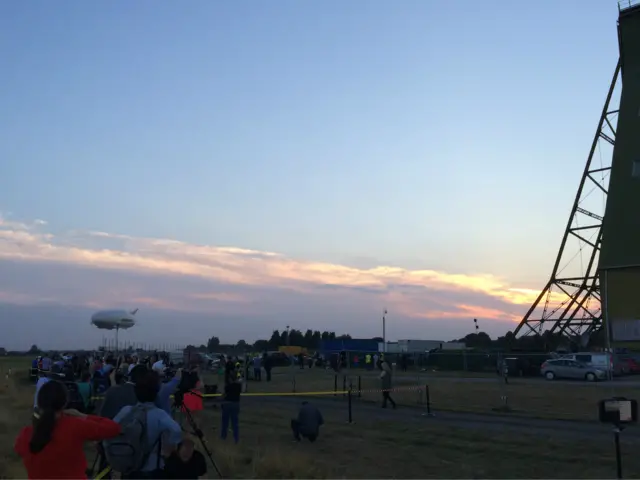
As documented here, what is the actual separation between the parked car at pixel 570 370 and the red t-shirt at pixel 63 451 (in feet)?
112

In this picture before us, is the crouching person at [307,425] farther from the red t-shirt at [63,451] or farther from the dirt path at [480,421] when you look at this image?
the red t-shirt at [63,451]

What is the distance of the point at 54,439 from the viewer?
4.41m

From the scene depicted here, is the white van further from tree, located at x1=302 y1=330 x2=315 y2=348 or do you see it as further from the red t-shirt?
tree, located at x1=302 y1=330 x2=315 y2=348

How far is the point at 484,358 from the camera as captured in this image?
146 feet

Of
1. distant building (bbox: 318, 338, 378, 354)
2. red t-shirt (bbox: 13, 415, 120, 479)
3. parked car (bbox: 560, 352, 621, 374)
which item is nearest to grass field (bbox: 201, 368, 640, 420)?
parked car (bbox: 560, 352, 621, 374)

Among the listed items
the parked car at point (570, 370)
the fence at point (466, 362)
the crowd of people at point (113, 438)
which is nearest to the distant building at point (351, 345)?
the fence at point (466, 362)

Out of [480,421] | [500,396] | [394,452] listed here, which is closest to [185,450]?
[394,452]

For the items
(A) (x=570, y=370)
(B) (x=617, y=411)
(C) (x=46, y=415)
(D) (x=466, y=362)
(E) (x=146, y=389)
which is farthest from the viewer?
(D) (x=466, y=362)

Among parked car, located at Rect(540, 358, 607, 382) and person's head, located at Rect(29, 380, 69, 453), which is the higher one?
person's head, located at Rect(29, 380, 69, 453)

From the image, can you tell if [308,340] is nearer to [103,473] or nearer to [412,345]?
[412,345]

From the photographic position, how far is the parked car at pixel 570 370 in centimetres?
3478

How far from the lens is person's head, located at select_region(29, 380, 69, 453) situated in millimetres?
4379

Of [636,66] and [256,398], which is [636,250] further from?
[256,398]

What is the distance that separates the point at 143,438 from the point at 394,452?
9.00 meters
